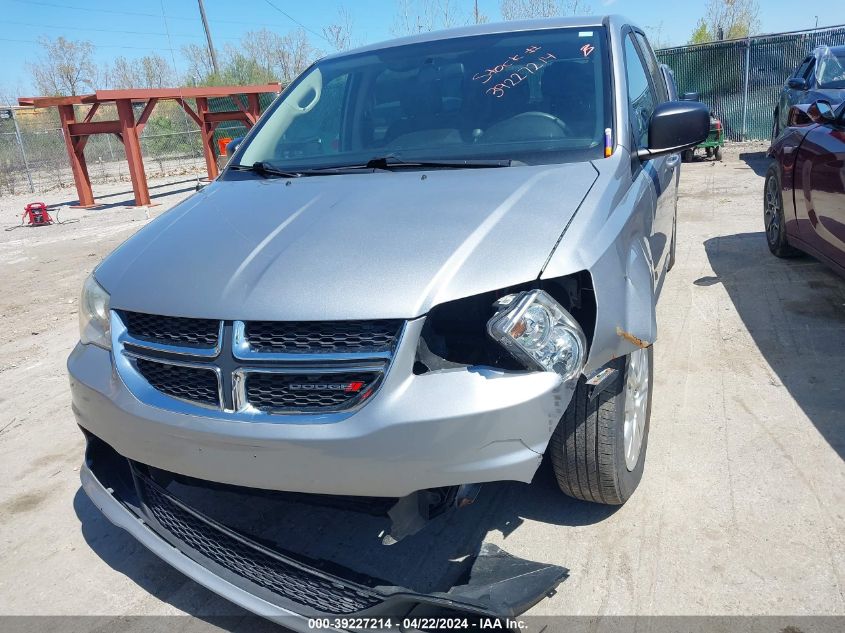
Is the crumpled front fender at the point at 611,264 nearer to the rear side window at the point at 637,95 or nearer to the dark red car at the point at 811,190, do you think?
the rear side window at the point at 637,95

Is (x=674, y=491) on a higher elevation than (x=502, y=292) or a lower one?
lower

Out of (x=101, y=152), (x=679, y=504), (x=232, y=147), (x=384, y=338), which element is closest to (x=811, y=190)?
(x=679, y=504)

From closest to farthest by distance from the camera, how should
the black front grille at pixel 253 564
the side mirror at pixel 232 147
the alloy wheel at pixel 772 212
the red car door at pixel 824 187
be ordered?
the black front grille at pixel 253 564
the side mirror at pixel 232 147
the red car door at pixel 824 187
the alloy wheel at pixel 772 212

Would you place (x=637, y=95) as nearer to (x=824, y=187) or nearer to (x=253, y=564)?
(x=824, y=187)

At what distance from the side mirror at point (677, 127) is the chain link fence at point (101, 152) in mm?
17383

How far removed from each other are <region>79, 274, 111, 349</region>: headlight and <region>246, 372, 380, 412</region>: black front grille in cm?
73

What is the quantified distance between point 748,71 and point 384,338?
55.7 ft

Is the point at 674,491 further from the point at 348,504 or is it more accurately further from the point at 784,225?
the point at 784,225

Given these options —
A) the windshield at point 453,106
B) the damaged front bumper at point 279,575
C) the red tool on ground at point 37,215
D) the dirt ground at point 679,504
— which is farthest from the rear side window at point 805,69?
the red tool on ground at point 37,215

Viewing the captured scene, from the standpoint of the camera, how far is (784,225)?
18.9 feet

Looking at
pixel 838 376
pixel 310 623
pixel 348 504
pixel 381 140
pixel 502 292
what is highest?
pixel 381 140

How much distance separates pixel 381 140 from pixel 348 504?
1.88 metres

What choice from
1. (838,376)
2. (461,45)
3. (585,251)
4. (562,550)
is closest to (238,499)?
(562,550)

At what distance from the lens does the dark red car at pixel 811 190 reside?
4.52m
